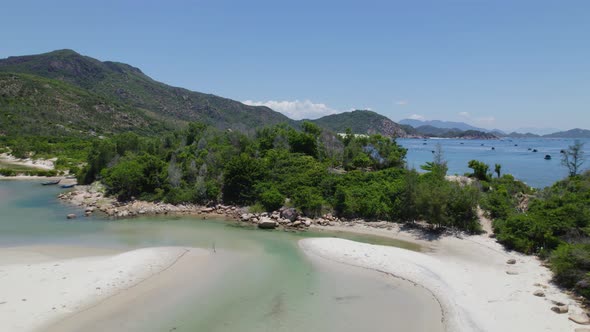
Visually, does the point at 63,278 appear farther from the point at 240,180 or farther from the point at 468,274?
the point at 468,274

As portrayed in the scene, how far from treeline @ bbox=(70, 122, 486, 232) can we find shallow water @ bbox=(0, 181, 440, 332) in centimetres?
597

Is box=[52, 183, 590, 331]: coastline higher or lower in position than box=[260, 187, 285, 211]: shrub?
lower

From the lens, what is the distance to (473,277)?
869 inches

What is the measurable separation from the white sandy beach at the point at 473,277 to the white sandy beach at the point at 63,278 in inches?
445

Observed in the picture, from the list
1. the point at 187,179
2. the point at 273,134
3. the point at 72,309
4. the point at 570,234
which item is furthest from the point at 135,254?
the point at 273,134

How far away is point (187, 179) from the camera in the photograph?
48.3 meters

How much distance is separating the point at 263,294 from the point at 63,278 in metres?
12.1

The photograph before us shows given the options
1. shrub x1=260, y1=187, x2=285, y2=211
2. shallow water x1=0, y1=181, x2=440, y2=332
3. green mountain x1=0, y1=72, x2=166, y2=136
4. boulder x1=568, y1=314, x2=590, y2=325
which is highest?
green mountain x1=0, y1=72, x2=166, y2=136

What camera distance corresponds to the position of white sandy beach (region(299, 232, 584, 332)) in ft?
55.2

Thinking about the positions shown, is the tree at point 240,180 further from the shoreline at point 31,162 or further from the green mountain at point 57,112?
the green mountain at point 57,112

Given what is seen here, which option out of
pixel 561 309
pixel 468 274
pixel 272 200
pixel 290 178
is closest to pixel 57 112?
pixel 290 178

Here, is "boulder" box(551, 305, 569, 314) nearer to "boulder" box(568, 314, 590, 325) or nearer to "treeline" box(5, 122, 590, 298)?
"boulder" box(568, 314, 590, 325)

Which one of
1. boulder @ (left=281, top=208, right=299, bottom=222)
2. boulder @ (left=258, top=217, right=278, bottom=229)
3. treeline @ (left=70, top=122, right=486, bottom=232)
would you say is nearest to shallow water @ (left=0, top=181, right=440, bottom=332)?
boulder @ (left=258, top=217, right=278, bottom=229)

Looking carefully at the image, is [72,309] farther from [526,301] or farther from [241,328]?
[526,301]
